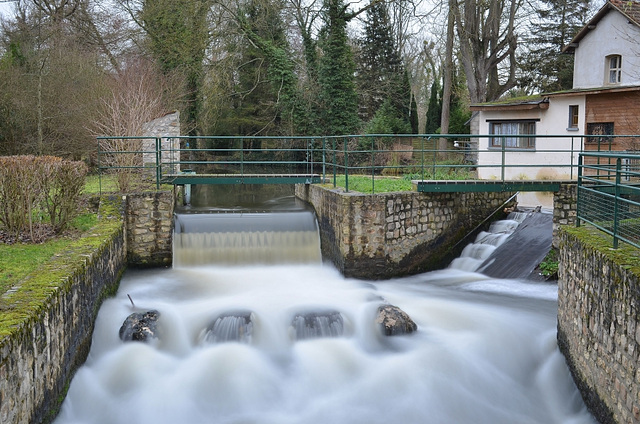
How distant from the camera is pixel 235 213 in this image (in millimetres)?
14867

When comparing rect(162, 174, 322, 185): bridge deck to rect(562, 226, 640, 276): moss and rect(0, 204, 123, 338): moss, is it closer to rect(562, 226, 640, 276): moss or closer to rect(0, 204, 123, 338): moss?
rect(0, 204, 123, 338): moss

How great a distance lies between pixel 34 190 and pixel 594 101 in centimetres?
1798

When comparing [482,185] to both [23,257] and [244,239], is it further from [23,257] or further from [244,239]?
[23,257]

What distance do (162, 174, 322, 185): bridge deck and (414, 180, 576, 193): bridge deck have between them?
3443mm

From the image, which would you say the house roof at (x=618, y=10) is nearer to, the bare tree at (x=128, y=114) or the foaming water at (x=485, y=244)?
the foaming water at (x=485, y=244)

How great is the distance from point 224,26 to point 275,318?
2329 centimetres

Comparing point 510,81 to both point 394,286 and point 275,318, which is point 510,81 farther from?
point 275,318

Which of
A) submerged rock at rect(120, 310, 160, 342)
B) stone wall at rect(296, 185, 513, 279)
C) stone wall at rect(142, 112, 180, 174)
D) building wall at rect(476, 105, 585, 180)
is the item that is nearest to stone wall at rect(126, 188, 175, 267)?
stone wall at rect(296, 185, 513, 279)

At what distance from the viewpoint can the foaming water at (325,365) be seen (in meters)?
7.52

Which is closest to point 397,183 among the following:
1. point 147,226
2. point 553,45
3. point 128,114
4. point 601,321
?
point 147,226

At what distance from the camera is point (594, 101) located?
2103cm

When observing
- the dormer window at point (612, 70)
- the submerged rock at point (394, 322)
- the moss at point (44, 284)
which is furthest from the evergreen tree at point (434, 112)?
the moss at point (44, 284)

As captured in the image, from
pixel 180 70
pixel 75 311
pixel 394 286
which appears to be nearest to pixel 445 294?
pixel 394 286

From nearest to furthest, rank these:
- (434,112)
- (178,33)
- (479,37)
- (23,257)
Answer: (23,257)
(178,33)
(479,37)
(434,112)
